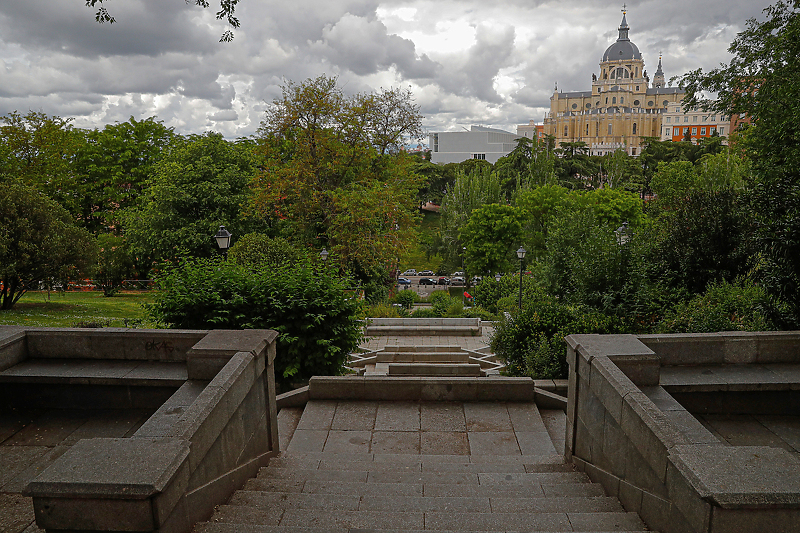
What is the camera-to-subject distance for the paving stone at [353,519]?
4.02 m

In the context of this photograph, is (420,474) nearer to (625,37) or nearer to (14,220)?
(14,220)

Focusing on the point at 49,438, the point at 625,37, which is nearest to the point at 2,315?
the point at 49,438

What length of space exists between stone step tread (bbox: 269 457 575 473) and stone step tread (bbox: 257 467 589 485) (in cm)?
24

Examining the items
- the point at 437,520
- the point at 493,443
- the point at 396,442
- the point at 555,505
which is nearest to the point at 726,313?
the point at 493,443

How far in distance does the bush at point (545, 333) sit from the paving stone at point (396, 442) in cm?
482

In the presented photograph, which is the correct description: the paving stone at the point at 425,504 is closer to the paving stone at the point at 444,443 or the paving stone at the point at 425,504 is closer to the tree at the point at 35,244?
the paving stone at the point at 444,443

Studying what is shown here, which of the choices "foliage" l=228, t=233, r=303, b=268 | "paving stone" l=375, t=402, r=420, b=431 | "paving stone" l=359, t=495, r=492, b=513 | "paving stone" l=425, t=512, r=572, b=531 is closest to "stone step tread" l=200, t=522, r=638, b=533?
"paving stone" l=425, t=512, r=572, b=531

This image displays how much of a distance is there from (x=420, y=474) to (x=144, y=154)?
41.3m

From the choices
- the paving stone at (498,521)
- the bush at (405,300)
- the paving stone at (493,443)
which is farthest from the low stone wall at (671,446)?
A: the bush at (405,300)

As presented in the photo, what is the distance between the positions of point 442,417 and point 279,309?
11.8 feet

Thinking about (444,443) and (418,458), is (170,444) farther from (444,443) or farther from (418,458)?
(444,443)

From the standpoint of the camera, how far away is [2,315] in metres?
19.6

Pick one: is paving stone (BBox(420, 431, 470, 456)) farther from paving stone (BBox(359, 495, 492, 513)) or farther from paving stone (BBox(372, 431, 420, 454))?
paving stone (BBox(359, 495, 492, 513))

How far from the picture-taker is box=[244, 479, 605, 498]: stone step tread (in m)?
5.13
